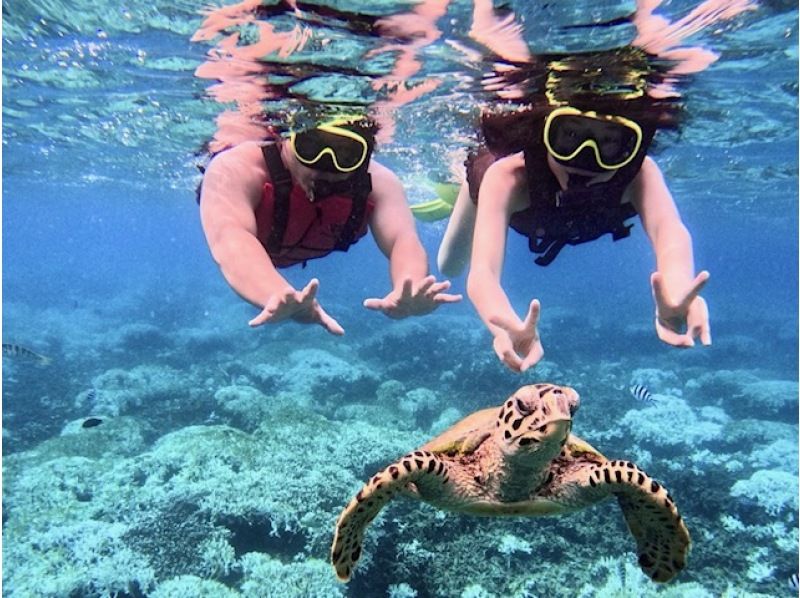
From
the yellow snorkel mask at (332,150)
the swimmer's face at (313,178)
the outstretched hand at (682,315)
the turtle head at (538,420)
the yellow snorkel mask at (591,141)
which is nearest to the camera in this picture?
the turtle head at (538,420)

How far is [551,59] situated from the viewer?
7.07 m

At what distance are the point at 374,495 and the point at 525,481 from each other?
106 cm

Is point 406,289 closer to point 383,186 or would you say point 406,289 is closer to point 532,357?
point 532,357

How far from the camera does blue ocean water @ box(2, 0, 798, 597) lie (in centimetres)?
628

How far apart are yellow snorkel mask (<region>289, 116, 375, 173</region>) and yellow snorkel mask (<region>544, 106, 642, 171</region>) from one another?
74.0 inches

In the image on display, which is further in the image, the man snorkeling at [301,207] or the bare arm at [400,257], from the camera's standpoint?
the man snorkeling at [301,207]

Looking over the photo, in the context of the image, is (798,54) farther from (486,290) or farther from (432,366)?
(432,366)

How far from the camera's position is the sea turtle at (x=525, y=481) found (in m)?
3.02

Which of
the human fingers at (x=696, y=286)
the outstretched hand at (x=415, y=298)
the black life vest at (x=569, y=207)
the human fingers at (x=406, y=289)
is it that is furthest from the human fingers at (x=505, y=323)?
the black life vest at (x=569, y=207)

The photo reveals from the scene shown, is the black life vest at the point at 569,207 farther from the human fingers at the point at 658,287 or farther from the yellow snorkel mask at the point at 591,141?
the human fingers at the point at 658,287

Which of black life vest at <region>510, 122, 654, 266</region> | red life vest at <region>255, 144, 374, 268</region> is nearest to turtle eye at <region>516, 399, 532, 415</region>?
black life vest at <region>510, 122, 654, 266</region>

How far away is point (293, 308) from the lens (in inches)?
142

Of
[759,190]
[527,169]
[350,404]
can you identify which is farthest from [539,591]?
[759,190]

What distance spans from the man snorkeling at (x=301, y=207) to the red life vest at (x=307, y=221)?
10 mm
